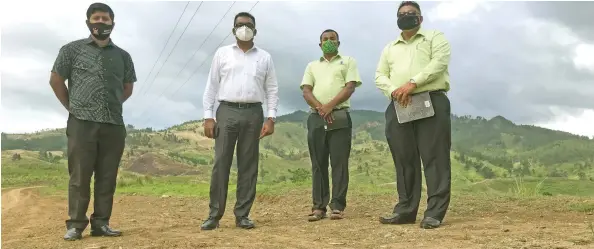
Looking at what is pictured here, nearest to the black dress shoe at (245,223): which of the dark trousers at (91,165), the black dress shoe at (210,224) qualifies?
the black dress shoe at (210,224)

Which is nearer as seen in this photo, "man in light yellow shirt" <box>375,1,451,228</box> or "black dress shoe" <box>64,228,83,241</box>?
"black dress shoe" <box>64,228,83,241</box>

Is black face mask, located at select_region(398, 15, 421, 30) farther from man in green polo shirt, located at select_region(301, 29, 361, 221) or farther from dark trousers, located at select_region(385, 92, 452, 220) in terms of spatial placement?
man in green polo shirt, located at select_region(301, 29, 361, 221)

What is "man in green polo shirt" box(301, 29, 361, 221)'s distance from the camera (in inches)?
251

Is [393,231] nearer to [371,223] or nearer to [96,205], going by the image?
[371,223]

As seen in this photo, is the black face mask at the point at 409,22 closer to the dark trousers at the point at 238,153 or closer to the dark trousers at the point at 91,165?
the dark trousers at the point at 238,153

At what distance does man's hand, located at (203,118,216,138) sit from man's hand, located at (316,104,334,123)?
129 cm

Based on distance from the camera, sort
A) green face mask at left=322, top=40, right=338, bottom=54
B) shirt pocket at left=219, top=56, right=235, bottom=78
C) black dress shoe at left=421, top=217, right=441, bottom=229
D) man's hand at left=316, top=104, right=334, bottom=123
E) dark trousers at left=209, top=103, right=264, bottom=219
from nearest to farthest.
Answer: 1. black dress shoe at left=421, top=217, right=441, bottom=229
2. dark trousers at left=209, top=103, right=264, bottom=219
3. shirt pocket at left=219, top=56, right=235, bottom=78
4. man's hand at left=316, top=104, right=334, bottom=123
5. green face mask at left=322, top=40, right=338, bottom=54

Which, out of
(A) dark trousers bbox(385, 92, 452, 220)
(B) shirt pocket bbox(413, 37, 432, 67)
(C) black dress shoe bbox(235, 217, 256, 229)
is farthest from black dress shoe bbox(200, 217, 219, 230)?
(B) shirt pocket bbox(413, 37, 432, 67)

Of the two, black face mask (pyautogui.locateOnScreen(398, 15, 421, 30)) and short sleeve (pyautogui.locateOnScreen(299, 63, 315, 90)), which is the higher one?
black face mask (pyautogui.locateOnScreen(398, 15, 421, 30))

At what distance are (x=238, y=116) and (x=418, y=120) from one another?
1.83 m

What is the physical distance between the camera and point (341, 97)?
6.37 m

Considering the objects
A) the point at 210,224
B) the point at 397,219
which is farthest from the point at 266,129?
the point at 397,219

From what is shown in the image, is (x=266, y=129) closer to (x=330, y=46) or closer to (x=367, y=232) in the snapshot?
(x=330, y=46)

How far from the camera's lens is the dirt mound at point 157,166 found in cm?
6191
